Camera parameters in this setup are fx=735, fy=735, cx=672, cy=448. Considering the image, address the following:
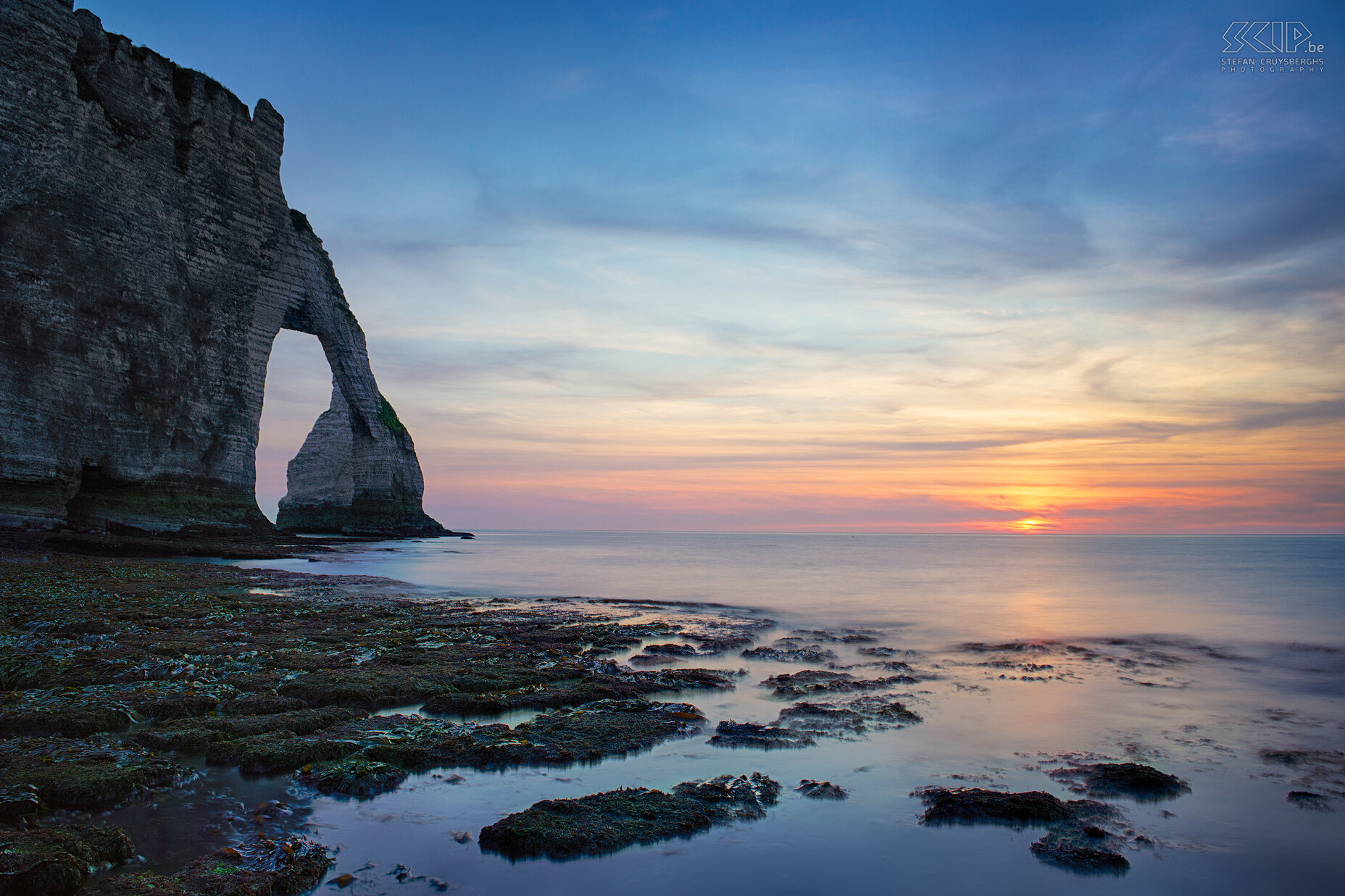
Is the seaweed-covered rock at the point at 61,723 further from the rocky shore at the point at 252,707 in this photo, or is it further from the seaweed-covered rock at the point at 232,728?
the seaweed-covered rock at the point at 232,728

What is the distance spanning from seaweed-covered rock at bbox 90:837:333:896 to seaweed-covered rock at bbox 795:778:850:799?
3035 mm

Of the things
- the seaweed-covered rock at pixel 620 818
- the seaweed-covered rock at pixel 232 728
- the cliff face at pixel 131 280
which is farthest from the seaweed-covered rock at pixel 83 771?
the cliff face at pixel 131 280

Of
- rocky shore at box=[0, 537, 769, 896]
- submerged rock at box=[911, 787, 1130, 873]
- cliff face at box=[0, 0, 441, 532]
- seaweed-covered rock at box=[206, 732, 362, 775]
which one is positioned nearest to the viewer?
rocky shore at box=[0, 537, 769, 896]

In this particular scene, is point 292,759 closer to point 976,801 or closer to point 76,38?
point 976,801

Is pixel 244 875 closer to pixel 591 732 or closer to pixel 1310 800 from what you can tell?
pixel 591 732

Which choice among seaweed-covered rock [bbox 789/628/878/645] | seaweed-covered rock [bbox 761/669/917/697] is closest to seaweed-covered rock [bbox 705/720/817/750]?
seaweed-covered rock [bbox 761/669/917/697]

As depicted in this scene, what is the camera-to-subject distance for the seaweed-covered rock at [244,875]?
324 cm

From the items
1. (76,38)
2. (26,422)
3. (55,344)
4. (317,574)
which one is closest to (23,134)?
(76,38)

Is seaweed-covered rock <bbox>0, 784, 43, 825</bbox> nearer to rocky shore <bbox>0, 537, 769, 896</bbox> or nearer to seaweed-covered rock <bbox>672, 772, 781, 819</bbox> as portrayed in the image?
rocky shore <bbox>0, 537, 769, 896</bbox>

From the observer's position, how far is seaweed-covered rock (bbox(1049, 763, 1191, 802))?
5.34 metres

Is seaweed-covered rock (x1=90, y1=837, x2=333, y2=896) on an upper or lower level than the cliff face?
lower

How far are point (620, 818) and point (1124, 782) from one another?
385 cm

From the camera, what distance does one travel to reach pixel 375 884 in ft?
12.0

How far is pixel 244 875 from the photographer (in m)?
3.51
